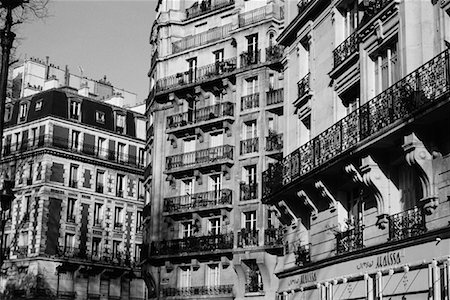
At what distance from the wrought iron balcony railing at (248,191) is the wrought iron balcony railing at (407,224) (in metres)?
24.8

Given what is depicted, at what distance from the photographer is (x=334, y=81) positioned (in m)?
22.7

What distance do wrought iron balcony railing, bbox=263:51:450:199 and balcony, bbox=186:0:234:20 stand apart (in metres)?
24.2

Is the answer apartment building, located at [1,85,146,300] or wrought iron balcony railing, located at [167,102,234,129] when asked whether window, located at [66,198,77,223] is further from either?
wrought iron balcony railing, located at [167,102,234,129]

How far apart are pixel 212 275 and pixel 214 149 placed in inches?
270

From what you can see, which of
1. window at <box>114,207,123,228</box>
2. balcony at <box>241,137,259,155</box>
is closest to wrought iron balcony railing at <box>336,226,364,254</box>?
balcony at <box>241,137,259,155</box>

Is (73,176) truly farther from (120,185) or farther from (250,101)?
(250,101)

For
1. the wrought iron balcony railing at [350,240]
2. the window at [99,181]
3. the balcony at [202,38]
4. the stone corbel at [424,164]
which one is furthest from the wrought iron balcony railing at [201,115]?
the stone corbel at [424,164]

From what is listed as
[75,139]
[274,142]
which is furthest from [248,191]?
[75,139]

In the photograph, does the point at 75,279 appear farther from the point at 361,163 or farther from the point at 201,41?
the point at 361,163

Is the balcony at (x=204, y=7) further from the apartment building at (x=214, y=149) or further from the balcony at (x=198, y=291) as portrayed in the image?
the balcony at (x=198, y=291)

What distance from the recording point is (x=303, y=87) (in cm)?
2519

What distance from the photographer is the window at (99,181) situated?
6525 cm

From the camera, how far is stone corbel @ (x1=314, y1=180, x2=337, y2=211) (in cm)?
2156

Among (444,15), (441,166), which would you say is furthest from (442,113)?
(444,15)
